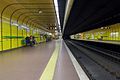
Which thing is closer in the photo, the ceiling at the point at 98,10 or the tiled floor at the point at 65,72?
the tiled floor at the point at 65,72

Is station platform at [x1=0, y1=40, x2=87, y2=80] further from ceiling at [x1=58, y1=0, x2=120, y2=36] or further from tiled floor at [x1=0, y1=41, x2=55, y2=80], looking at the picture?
ceiling at [x1=58, y1=0, x2=120, y2=36]

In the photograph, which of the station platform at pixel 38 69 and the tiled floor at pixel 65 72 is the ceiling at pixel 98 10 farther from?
the tiled floor at pixel 65 72

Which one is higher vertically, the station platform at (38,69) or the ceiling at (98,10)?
the ceiling at (98,10)

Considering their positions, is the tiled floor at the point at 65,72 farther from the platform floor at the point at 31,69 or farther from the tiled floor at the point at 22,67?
the tiled floor at the point at 22,67

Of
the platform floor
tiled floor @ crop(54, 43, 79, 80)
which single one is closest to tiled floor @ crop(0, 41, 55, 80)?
the platform floor

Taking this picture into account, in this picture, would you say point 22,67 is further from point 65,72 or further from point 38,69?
point 65,72

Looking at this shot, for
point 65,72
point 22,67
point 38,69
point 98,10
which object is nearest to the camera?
point 65,72

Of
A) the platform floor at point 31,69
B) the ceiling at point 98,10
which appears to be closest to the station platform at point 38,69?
the platform floor at point 31,69

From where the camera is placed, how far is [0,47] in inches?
655

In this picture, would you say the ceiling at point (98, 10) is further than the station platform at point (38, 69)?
Yes

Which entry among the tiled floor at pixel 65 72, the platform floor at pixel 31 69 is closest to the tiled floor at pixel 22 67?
the platform floor at pixel 31 69

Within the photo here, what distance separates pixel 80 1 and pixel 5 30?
10608 millimetres

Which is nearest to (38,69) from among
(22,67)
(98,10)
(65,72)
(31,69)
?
(31,69)

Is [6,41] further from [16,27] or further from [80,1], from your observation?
[80,1]
